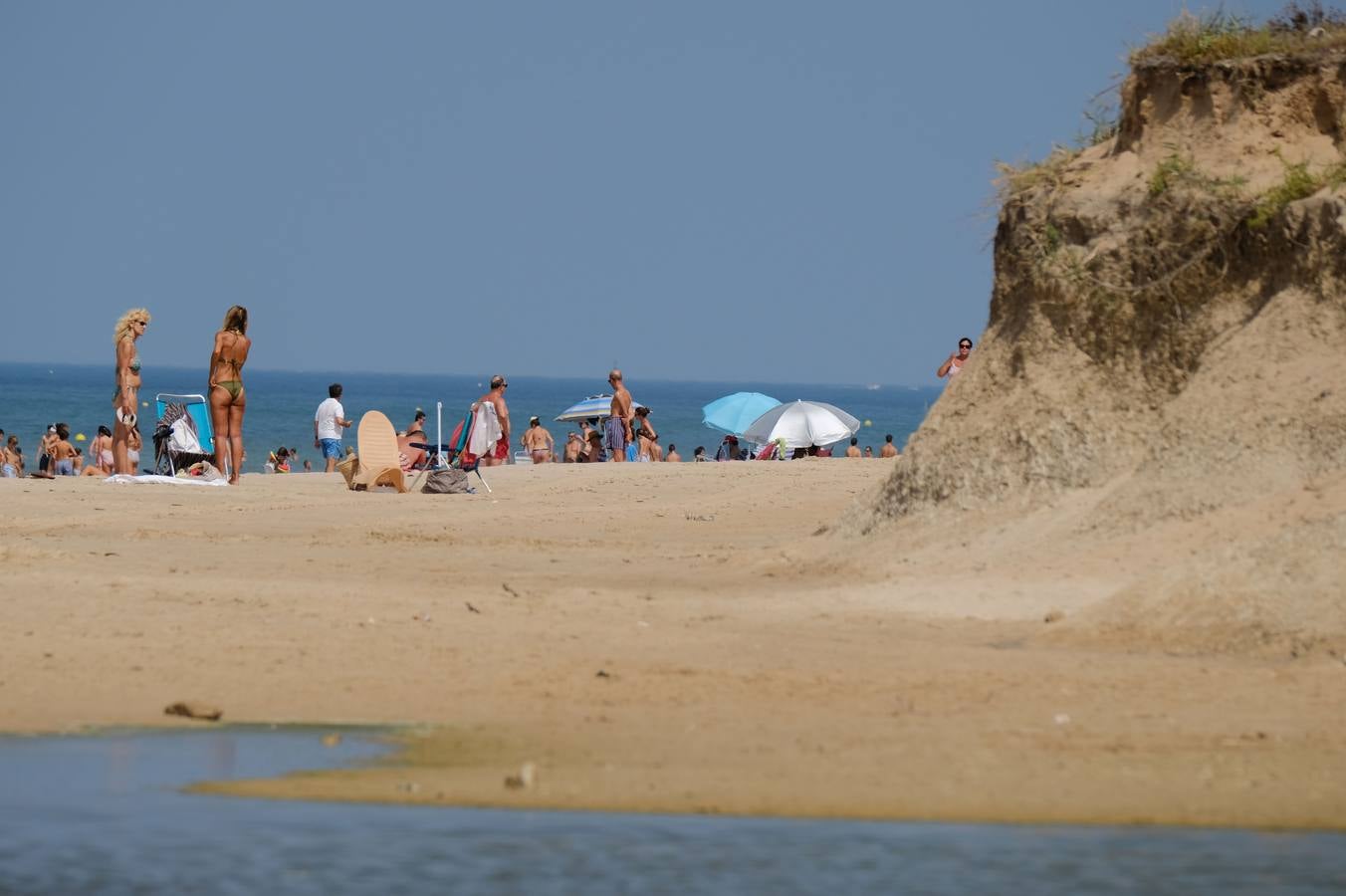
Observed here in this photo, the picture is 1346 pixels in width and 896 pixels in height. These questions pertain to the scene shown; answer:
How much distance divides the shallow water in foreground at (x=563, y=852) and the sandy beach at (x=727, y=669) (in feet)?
0.71

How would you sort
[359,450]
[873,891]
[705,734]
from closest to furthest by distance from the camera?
[873,891]
[705,734]
[359,450]

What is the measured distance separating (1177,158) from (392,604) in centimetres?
588

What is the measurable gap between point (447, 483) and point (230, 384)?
2.49 m

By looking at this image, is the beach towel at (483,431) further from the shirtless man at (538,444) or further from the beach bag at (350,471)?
the shirtless man at (538,444)

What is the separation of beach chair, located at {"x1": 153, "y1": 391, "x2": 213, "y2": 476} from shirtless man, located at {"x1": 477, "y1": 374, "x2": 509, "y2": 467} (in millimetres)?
2971

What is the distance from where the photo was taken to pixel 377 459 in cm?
2042

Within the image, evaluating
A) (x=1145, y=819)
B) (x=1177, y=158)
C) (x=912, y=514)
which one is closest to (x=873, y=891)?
(x=1145, y=819)

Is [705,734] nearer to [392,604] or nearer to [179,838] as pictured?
[179,838]

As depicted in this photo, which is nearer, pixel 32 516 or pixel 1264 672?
pixel 1264 672

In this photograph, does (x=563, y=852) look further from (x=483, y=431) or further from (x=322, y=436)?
(x=322, y=436)

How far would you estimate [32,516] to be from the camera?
54.2 feet

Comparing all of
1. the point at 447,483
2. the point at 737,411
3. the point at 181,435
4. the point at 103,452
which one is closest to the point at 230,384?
the point at 181,435

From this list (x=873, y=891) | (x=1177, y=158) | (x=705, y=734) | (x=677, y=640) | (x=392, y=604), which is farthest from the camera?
(x=1177, y=158)

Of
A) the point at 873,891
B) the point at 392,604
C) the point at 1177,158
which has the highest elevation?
the point at 1177,158
